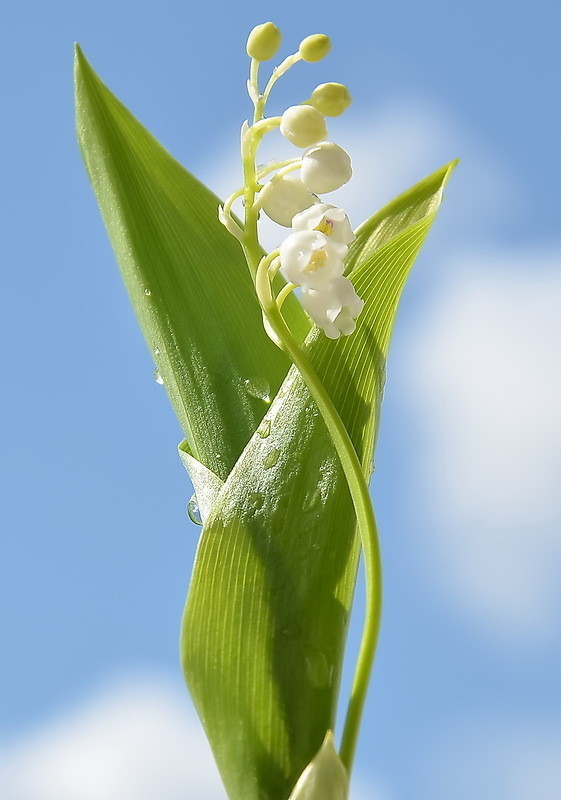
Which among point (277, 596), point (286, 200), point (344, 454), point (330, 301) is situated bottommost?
point (277, 596)

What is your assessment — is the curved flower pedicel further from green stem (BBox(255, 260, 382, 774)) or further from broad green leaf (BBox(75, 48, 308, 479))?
broad green leaf (BBox(75, 48, 308, 479))

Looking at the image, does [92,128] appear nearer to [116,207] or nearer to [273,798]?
[116,207]

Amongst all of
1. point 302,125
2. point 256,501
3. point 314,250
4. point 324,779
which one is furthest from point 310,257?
point 324,779

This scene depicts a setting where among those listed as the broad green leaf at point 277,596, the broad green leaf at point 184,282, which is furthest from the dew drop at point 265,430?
the broad green leaf at point 184,282

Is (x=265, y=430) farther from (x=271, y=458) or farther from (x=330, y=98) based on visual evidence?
(x=330, y=98)

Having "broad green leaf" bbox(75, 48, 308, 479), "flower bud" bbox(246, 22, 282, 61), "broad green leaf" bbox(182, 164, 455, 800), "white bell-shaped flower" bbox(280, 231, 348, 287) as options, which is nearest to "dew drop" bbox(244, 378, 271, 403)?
"broad green leaf" bbox(75, 48, 308, 479)
